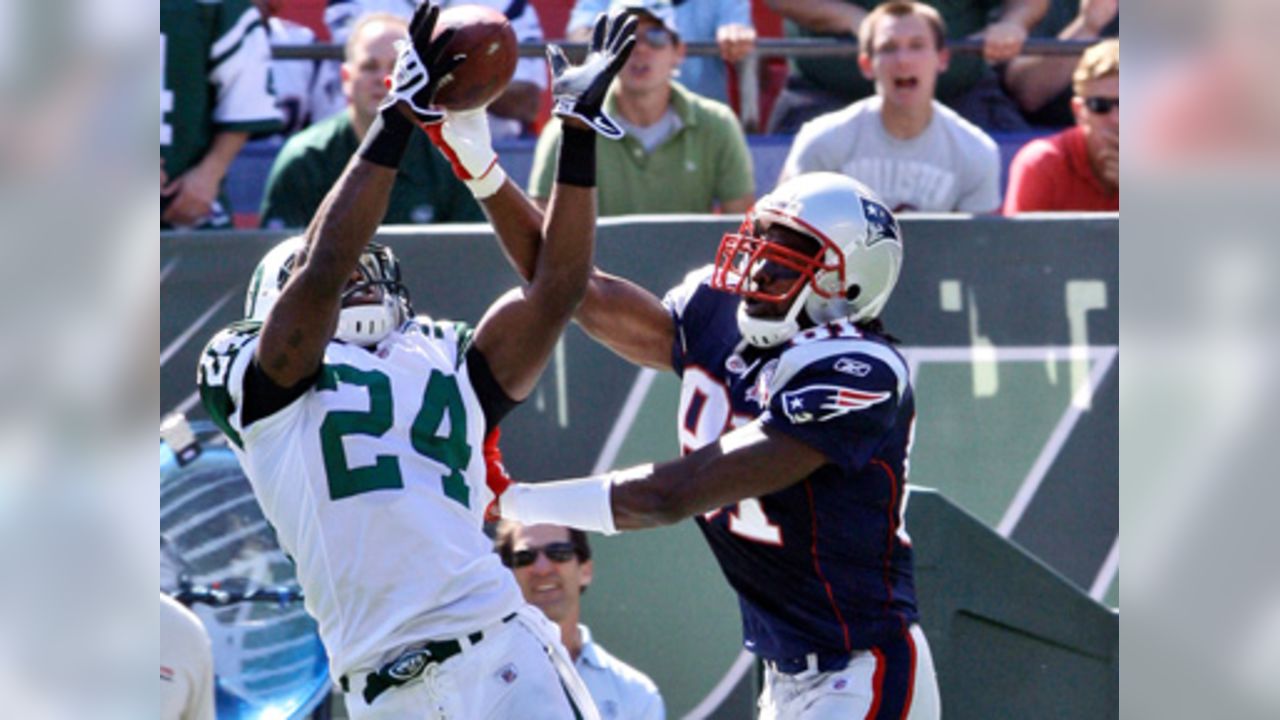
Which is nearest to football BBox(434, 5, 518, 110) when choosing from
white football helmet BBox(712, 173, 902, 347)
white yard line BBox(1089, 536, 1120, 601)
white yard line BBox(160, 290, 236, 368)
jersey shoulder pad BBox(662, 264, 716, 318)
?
white football helmet BBox(712, 173, 902, 347)

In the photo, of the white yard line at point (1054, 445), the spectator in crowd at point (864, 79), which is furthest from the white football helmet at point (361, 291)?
the spectator in crowd at point (864, 79)

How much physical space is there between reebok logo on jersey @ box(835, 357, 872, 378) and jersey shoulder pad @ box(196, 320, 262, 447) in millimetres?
1257

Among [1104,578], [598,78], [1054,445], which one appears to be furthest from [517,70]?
[598,78]

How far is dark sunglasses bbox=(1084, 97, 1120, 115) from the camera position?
22.8 ft

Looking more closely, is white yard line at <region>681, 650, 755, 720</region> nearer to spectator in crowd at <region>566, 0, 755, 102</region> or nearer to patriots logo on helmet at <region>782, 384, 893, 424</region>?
patriots logo on helmet at <region>782, 384, 893, 424</region>

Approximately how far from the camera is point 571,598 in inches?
231

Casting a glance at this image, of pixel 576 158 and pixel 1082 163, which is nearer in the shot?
pixel 576 158

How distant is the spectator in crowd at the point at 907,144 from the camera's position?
6.97m

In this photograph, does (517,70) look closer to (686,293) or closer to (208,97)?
(208,97)

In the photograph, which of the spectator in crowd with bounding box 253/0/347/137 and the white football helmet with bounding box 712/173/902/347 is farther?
the spectator in crowd with bounding box 253/0/347/137

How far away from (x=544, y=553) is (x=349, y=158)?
5.92ft

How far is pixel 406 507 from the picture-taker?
3.99 m
